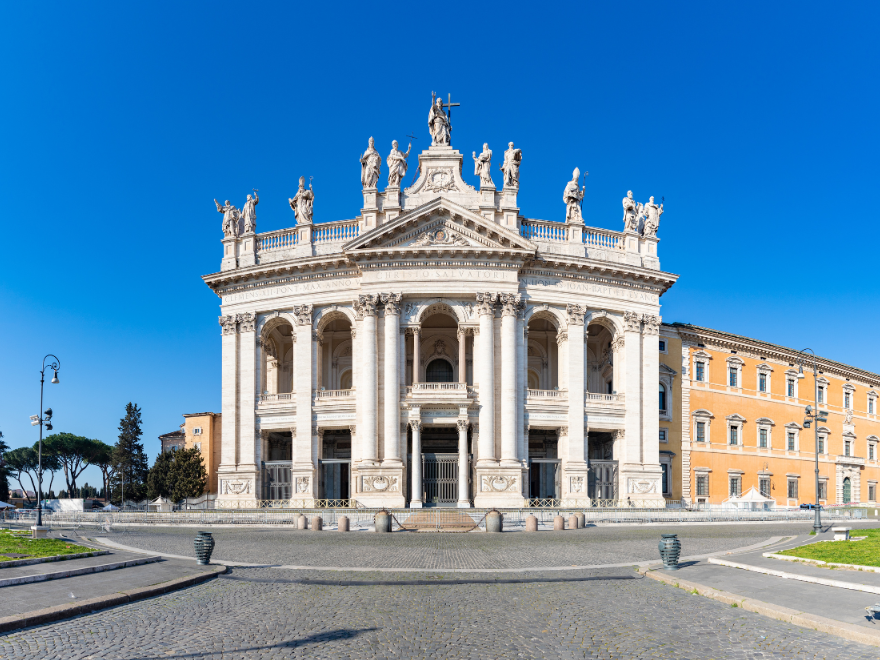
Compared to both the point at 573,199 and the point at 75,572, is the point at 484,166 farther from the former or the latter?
the point at 75,572

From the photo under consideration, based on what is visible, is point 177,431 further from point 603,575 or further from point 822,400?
point 603,575

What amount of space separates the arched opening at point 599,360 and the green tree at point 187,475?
2715 cm

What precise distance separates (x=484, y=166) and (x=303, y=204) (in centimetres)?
1100

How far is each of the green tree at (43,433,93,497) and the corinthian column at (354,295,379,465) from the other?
248 ft

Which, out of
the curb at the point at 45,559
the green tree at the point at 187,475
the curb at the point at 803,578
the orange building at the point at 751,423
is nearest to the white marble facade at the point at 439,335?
the orange building at the point at 751,423

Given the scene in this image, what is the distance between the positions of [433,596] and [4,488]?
86.4 m

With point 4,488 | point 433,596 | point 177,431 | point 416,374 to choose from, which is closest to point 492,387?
point 416,374

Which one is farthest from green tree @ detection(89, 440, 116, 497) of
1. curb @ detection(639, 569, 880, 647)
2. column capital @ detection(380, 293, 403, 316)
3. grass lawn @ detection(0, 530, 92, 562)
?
curb @ detection(639, 569, 880, 647)

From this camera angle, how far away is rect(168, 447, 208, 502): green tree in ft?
167

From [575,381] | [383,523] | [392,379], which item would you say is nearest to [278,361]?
[392,379]

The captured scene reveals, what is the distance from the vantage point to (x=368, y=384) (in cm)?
4175

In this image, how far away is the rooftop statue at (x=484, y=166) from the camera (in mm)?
43688

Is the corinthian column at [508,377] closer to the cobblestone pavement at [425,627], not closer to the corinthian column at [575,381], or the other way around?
the corinthian column at [575,381]

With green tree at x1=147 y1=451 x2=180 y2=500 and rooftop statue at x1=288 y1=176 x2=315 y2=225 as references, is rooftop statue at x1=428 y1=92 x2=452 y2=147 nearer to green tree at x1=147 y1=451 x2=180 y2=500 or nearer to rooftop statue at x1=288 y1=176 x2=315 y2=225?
rooftop statue at x1=288 y1=176 x2=315 y2=225
